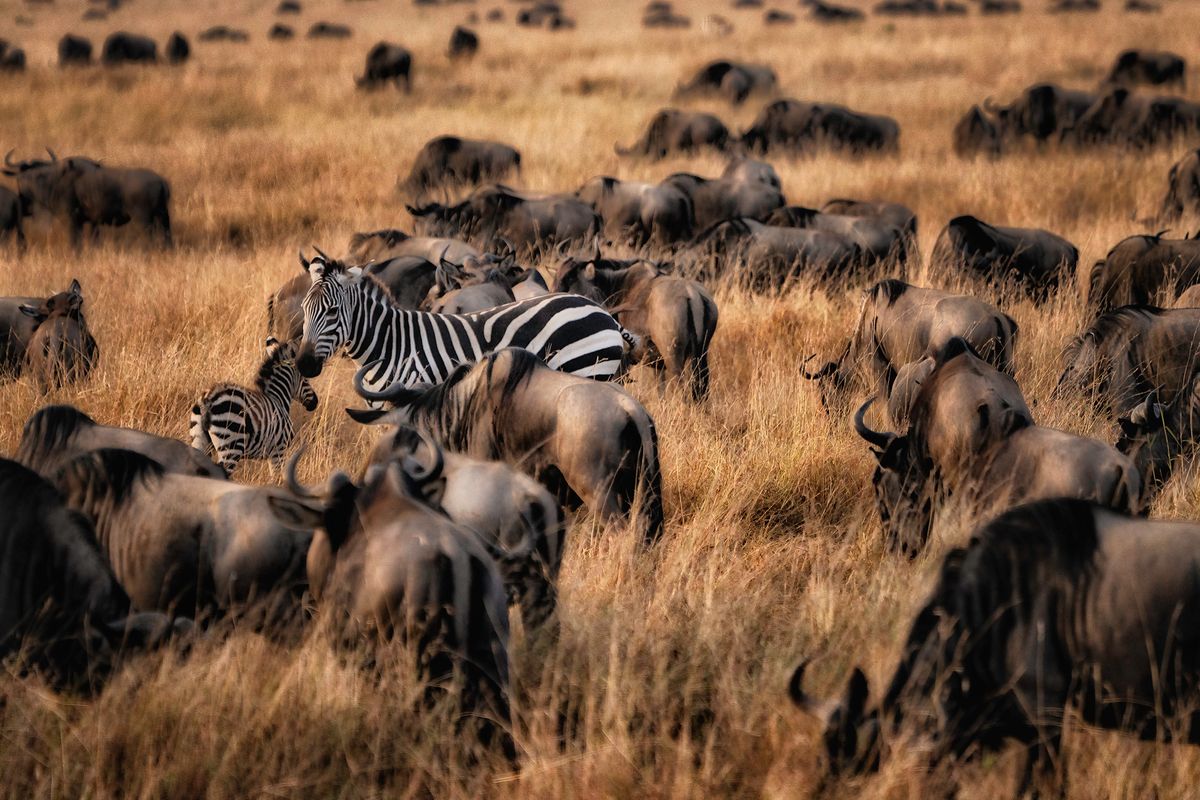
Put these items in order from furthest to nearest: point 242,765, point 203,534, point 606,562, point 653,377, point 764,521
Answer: point 653,377
point 764,521
point 606,562
point 203,534
point 242,765

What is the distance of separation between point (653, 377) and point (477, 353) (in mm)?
1485

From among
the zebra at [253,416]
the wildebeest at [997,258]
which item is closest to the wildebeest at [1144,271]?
the wildebeest at [997,258]

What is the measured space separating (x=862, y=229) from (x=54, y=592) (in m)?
8.50

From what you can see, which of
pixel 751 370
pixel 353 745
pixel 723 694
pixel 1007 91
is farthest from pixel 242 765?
pixel 1007 91

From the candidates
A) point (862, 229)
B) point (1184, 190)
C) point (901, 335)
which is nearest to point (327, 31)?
point (1184, 190)

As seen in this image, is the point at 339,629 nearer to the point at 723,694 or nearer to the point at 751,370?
the point at 723,694

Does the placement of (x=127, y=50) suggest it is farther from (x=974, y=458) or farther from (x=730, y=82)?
(x=974, y=458)

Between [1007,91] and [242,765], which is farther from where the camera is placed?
[1007,91]

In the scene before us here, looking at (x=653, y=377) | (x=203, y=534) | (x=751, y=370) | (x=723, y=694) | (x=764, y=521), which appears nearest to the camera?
(x=723, y=694)

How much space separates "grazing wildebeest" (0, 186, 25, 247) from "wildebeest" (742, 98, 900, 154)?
10.7 m

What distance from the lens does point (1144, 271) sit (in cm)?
909

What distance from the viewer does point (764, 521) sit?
5746 mm

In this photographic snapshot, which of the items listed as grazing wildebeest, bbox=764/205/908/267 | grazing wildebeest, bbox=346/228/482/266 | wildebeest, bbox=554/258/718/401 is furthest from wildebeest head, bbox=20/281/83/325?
grazing wildebeest, bbox=764/205/908/267

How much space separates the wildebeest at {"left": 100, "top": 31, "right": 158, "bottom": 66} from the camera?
1094 inches
